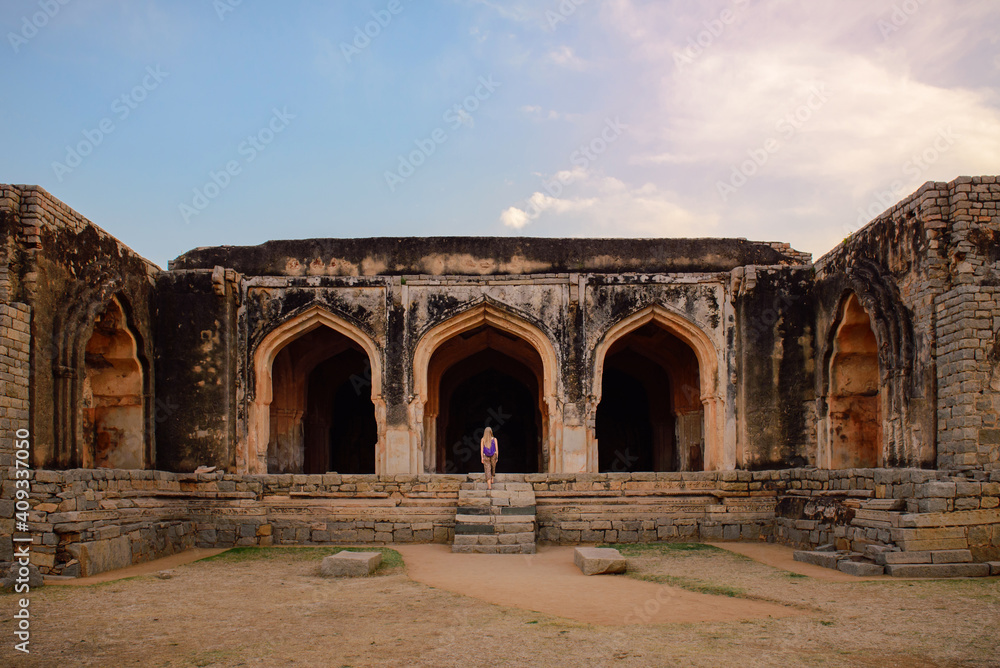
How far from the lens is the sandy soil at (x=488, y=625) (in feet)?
18.5

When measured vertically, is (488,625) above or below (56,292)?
below

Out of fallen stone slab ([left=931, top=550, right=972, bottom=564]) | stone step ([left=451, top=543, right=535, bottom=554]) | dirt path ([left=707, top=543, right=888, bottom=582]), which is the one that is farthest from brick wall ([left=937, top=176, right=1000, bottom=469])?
stone step ([left=451, top=543, right=535, bottom=554])

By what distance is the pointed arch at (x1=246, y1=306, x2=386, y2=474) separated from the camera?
13836mm

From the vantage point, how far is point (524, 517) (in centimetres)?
1177

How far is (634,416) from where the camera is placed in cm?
2067

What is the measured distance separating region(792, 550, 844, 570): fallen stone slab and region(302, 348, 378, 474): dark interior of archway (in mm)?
10928

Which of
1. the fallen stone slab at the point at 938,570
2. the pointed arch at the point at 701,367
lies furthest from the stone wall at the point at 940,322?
the pointed arch at the point at 701,367

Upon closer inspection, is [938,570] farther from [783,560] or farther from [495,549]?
[495,549]

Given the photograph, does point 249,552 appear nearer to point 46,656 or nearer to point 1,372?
point 1,372

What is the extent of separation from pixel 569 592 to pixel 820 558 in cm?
362

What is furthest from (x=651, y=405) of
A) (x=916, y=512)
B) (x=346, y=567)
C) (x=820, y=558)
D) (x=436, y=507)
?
(x=346, y=567)

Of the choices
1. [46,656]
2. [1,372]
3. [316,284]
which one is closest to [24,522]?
[1,372]

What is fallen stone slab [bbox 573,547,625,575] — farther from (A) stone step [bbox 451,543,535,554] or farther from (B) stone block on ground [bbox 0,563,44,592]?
(B) stone block on ground [bbox 0,563,44,592]

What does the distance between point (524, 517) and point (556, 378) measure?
2871 millimetres
